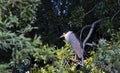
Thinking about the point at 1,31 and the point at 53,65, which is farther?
the point at 53,65

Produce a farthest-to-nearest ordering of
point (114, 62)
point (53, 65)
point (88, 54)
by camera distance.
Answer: point (88, 54) → point (53, 65) → point (114, 62)

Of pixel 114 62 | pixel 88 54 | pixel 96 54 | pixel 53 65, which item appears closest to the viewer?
pixel 114 62

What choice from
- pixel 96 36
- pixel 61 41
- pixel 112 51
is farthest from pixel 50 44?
pixel 112 51

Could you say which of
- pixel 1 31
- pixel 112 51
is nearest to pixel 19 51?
pixel 1 31

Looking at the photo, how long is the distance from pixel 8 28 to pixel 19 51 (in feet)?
0.82

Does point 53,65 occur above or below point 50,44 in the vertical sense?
below

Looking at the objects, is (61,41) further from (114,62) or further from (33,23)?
(114,62)

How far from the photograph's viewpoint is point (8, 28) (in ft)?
13.1

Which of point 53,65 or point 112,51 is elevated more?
point 53,65

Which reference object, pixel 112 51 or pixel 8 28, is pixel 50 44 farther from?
pixel 112 51

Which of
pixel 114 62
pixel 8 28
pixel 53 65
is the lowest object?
pixel 114 62

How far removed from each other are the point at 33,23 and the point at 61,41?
Result: 1.36 ft

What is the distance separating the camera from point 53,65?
414 centimetres

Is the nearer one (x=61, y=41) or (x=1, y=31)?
(x=1, y=31)
